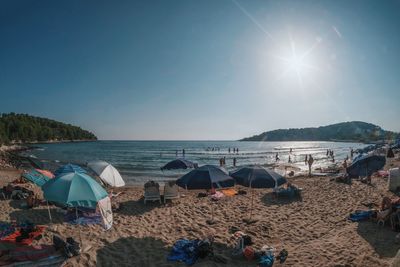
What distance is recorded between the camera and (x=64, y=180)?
22.9ft

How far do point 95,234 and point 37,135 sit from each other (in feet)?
526

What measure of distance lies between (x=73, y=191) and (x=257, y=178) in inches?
232

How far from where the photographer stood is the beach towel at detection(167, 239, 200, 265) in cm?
656

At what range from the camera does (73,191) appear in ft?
21.8

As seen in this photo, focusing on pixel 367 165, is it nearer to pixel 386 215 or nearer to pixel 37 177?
pixel 386 215

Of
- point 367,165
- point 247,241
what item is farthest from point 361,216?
point 367,165

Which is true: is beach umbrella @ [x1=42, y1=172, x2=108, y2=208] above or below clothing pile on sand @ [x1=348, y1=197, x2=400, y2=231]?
above

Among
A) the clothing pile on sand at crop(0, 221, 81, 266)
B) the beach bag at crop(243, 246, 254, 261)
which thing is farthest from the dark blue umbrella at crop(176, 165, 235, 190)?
the clothing pile on sand at crop(0, 221, 81, 266)

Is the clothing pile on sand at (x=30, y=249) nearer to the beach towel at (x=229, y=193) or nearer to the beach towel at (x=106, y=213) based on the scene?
the beach towel at (x=106, y=213)

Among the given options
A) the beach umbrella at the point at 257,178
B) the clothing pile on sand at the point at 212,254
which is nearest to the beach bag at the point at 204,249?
the clothing pile on sand at the point at 212,254

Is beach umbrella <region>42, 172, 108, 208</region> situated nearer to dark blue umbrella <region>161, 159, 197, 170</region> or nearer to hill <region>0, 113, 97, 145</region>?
dark blue umbrella <region>161, 159, 197, 170</region>

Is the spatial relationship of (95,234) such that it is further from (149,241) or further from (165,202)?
(165,202)

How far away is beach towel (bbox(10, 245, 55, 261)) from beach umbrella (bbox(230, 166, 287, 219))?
6.20m

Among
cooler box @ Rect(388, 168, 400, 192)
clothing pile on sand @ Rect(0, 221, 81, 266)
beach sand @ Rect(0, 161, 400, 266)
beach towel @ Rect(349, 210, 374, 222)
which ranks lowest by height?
beach sand @ Rect(0, 161, 400, 266)
